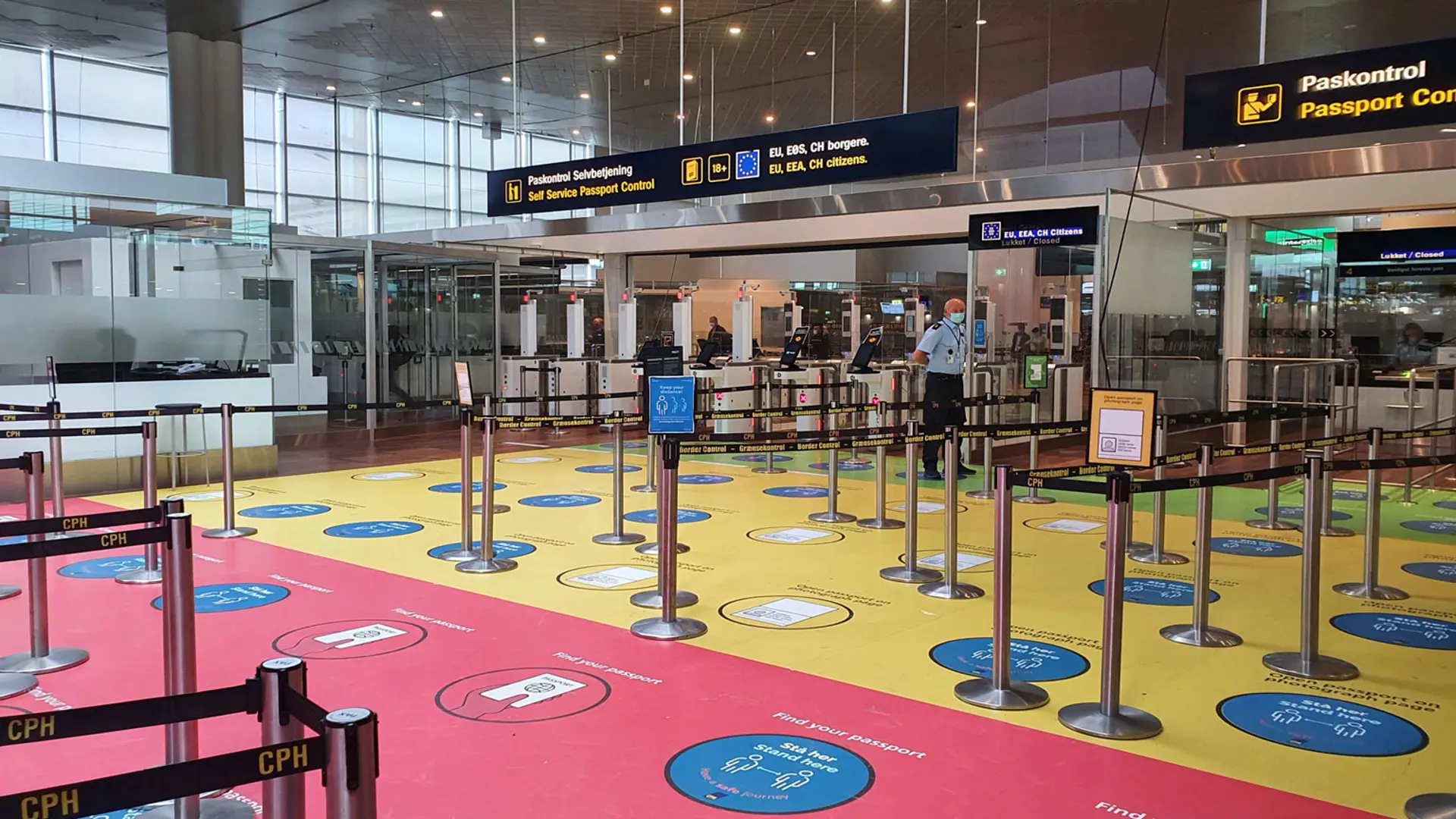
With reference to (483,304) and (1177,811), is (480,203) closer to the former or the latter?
(483,304)

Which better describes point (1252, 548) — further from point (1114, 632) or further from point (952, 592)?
point (1114, 632)

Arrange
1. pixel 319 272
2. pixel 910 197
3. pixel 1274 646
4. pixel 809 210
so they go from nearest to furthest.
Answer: pixel 1274 646
pixel 910 197
pixel 809 210
pixel 319 272

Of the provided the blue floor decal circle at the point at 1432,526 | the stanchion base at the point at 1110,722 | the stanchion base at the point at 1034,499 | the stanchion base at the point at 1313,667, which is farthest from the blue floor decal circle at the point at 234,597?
the blue floor decal circle at the point at 1432,526

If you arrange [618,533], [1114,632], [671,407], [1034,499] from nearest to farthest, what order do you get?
[1114,632], [671,407], [618,533], [1034,499]

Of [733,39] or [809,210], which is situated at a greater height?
[733,39]

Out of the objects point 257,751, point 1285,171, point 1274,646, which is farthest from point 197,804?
point 1285,171

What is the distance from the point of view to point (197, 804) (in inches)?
130

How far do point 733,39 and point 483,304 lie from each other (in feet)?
20.3

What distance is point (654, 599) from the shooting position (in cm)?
596

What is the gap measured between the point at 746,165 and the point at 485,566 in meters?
4.18

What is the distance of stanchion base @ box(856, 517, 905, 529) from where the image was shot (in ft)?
27.2

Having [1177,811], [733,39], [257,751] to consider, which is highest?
[733,39]

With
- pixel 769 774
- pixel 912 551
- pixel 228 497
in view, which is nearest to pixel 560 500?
pixel 228 497

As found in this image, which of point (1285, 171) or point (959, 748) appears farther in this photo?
point (1285, 171)
